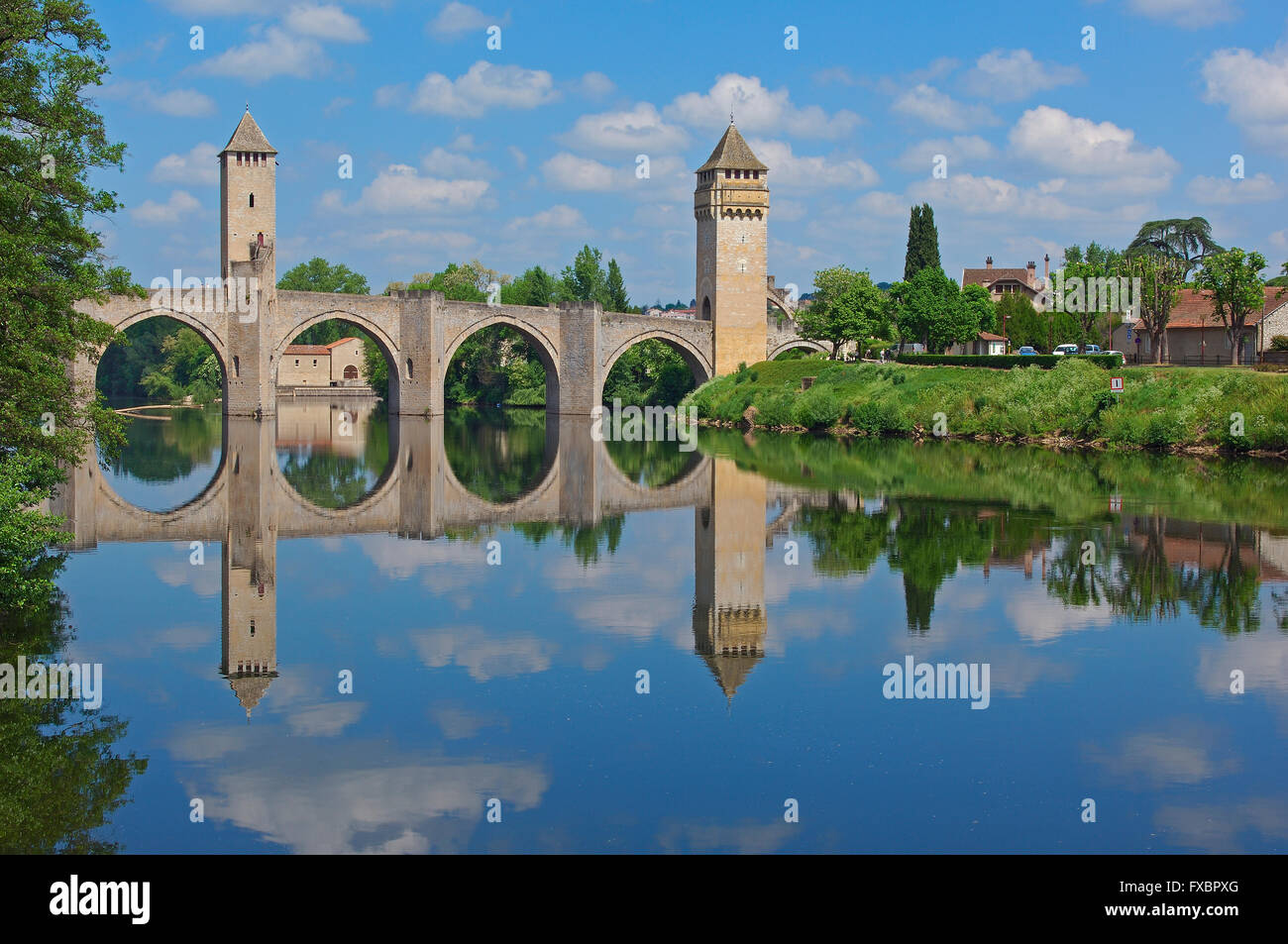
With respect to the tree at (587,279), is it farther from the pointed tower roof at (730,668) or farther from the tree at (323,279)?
the pointed tower roof at (730,668)

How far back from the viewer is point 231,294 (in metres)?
42.4

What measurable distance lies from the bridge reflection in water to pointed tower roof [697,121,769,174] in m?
21.0

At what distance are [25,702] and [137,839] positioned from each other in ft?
10.1

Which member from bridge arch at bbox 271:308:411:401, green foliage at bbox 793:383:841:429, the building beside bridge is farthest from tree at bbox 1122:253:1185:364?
the building beside bridge

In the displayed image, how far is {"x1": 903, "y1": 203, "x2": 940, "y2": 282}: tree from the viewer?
183 ft

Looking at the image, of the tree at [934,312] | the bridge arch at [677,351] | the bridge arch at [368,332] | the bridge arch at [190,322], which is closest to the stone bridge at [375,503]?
the bridge arch at [190,322]

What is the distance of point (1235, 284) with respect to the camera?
40375 millimetres

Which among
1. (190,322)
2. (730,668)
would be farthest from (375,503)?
(190,322)

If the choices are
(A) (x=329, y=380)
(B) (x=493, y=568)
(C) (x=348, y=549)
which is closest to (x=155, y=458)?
(C) (x=348, y=549)

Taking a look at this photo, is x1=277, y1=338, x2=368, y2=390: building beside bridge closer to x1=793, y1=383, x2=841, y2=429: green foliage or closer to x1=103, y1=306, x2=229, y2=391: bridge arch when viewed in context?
x1=103, y1=306, x2=229, y2=391: bridge arch

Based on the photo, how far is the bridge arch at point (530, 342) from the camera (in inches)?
1902

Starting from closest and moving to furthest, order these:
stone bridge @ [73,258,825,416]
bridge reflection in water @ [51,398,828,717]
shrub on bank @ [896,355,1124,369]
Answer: bridge reflection in water @ [51,398,828,717] → shrub on bank @ [896,355,1124,369] → stone bridge @ [73,258,825,416]

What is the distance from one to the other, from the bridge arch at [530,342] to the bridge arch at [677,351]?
189cm

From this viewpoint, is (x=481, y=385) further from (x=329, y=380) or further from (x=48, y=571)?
(x=48, y=571)
